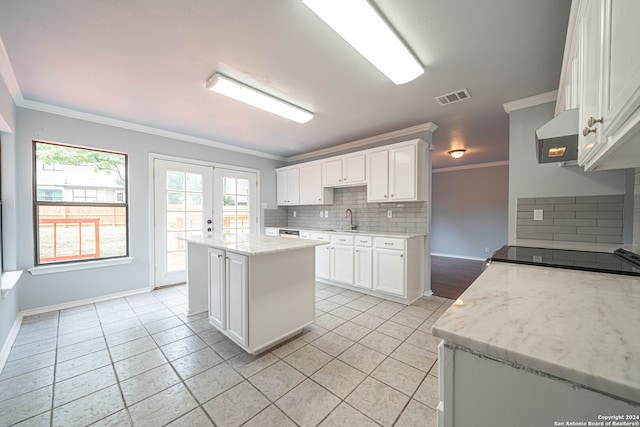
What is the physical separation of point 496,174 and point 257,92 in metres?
6.15

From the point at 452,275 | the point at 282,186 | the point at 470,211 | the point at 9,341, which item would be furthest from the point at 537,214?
the point at 9,341

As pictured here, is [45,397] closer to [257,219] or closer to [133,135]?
[133,135]

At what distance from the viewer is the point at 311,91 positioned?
Answer: 8.36 ft

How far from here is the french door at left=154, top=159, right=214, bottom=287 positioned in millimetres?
3779

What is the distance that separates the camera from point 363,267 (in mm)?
3576

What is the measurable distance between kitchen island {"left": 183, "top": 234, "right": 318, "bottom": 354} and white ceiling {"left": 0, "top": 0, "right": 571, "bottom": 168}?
156 cm

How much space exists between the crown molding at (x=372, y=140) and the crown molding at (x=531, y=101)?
2.80 feet

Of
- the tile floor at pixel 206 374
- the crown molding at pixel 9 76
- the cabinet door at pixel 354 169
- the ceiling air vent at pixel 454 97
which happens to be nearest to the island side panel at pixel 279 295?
the tile floor at pixel 206 374

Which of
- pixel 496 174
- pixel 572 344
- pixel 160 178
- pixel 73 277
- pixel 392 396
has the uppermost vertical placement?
pixel 496 174

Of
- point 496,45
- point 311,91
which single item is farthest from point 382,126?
point 496,45

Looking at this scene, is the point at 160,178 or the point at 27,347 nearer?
the point at 27,347

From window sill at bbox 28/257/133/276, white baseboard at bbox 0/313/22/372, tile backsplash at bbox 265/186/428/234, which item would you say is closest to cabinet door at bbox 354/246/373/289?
tile backsplash at bbox 265/186/428/234

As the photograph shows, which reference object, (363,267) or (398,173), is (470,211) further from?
(363,267)

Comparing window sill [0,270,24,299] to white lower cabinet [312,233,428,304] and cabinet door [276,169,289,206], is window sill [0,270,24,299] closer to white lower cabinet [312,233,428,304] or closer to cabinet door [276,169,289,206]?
white lower cabinet [312,233,428,304]
